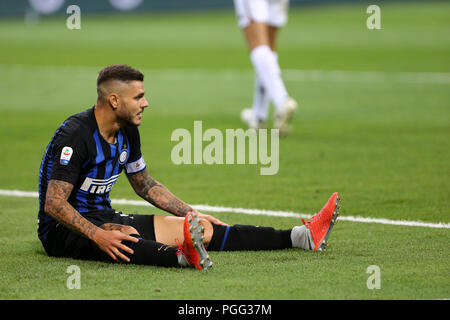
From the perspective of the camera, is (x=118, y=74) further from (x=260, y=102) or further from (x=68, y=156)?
(x=260, y=102)

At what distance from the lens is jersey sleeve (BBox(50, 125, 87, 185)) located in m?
5.36

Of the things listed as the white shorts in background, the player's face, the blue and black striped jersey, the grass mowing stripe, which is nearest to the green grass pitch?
the grass mowing stripe

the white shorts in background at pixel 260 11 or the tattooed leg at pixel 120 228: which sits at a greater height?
the white shorts in background at pixel 260 11

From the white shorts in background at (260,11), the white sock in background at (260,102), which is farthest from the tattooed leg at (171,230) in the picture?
the white sock in background at (260,102)

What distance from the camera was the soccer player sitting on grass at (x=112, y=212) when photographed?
5324mm

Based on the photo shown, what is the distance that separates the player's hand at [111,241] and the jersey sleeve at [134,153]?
74 cm

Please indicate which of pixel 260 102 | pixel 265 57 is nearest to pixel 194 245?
pixel 265 57

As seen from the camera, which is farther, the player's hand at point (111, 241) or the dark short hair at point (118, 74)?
the dark short hair at point (118, 74)

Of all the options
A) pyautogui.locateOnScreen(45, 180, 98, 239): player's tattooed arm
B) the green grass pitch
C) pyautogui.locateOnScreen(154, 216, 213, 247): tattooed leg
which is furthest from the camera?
pyautogui.locateOnScreen(154, 216, 213, 247): tattooed leg

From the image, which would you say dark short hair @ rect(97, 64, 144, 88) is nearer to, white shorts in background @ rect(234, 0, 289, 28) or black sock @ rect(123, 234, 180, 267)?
black sock @ rect(123, 234, 180, 267)

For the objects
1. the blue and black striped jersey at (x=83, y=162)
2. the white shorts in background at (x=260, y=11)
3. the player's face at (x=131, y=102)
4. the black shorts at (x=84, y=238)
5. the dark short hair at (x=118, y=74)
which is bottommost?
the black shorts at (x=84, y=238)

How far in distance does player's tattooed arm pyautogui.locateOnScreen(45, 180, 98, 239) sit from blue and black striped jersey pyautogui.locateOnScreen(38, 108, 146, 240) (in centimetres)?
6

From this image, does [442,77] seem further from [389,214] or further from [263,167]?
[389,214]

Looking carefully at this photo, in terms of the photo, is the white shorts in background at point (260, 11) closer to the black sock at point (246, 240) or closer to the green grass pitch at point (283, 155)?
the green grass pitch at point (283, 155)
